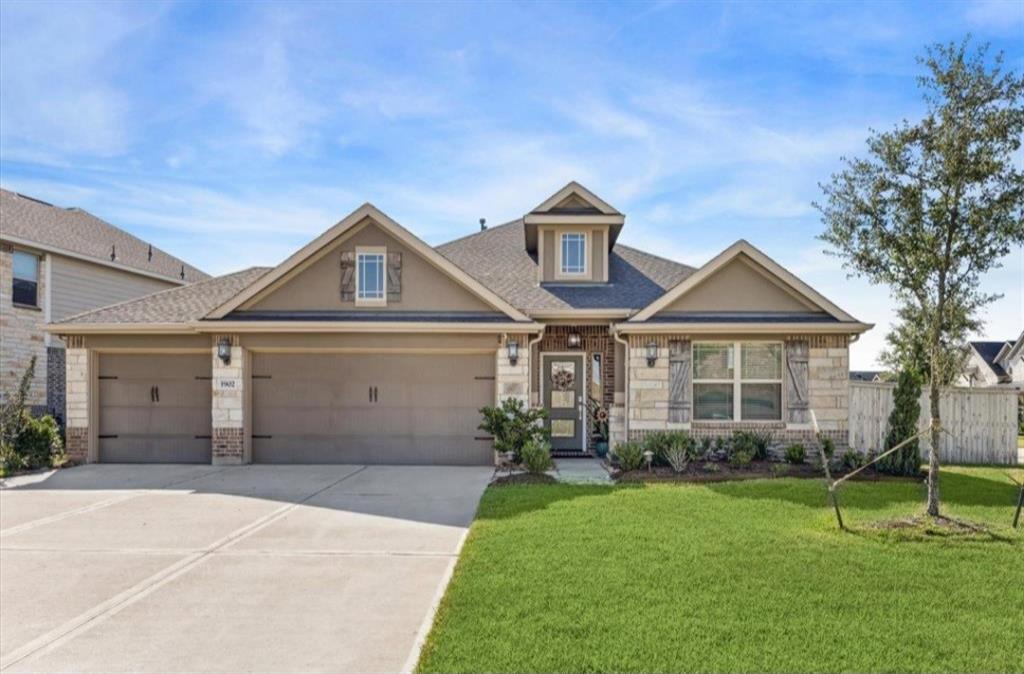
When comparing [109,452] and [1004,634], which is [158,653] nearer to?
[1004,634]

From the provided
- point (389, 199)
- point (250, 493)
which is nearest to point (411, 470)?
point (250, 493)

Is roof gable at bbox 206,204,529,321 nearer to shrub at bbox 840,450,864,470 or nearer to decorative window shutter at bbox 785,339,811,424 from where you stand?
decorative window shutter at bbox 785,339,811,424

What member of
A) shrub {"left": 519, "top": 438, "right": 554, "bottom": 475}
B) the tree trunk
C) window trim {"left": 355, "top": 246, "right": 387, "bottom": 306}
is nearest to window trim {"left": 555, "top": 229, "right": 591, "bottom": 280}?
window trim {"left": 355, "top": 246, "right": 387, "bottom": 306}

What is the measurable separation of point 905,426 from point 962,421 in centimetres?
413

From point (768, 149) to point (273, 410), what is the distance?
10879mm

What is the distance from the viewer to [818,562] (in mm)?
5848

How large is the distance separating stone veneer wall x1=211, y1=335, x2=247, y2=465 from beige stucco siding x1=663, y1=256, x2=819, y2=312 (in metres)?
8.52

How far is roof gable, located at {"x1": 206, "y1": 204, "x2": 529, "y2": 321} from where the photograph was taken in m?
12.5

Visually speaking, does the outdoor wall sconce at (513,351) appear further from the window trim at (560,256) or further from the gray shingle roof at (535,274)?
the window trim at (560,256)

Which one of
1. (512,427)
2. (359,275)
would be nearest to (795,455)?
(512,427)

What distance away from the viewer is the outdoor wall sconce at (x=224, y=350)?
1235 cm

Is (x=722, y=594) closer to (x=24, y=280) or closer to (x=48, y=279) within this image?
(x=24, y=280)

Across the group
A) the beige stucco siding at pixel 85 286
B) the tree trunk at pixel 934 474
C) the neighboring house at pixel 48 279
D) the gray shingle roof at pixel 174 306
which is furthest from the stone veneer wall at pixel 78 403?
the tree trunk at pixel 934 474

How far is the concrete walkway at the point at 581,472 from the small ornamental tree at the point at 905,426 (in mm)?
4940
